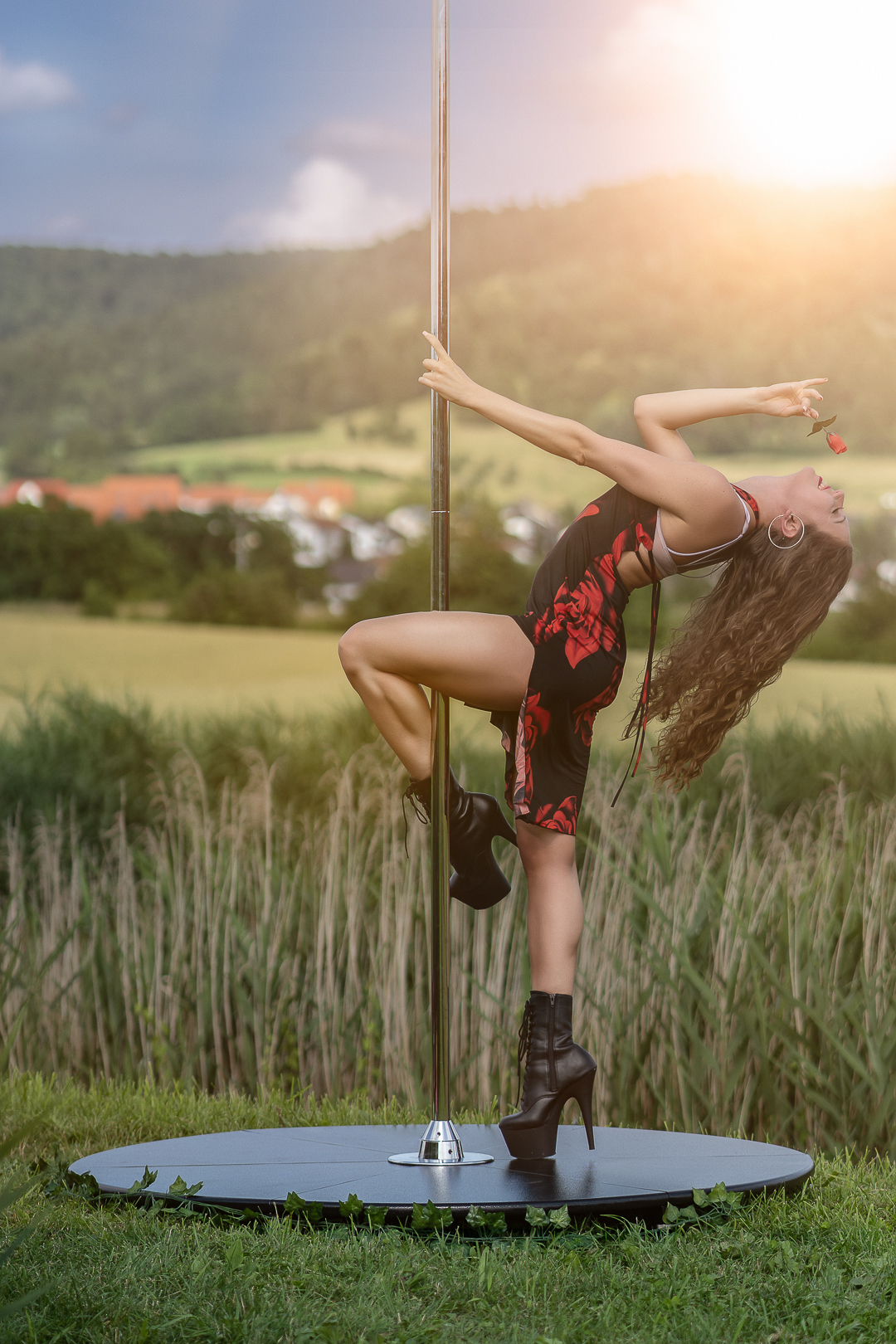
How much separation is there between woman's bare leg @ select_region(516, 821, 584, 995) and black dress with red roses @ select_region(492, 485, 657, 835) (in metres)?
0.05

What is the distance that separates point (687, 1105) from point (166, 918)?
2129mm

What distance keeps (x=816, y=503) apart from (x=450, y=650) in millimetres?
894

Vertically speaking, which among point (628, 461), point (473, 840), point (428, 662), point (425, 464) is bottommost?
point (473, 840)

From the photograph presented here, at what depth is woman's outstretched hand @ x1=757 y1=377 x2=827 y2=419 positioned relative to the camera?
9.84ft

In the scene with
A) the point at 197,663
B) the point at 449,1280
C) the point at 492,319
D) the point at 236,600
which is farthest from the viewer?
the point at 492,319

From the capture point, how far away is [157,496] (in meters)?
11.6

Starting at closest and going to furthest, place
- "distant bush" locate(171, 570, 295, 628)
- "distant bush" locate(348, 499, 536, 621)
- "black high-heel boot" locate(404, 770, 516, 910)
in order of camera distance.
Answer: "black high-heel boot" locate(404, 770, 516, 910) < "distant bush" locate(348, 499, 536, 621) < "distant bush" locate(171, 570, 295, 628)

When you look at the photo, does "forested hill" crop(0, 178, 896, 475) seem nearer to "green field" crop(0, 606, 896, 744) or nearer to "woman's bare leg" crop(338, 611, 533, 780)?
"green field" crop(0, 606, 896, 744)

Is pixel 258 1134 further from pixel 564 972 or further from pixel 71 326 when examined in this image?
pixel 71 326

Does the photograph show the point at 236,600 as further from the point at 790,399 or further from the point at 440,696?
the point at 790,399

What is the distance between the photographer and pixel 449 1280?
249cm

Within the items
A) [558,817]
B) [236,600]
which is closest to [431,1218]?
[558,817]

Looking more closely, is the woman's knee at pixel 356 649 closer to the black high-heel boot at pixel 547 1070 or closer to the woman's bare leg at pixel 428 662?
the woman's bare leg at pixel 428 662

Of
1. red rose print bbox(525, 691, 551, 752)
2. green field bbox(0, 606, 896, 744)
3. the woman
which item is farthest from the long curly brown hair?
green field bbox(0, 606, 896, 744)
